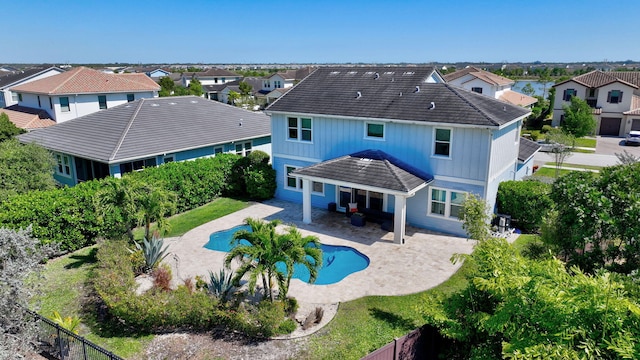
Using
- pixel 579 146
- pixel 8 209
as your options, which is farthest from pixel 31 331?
pixel 579 146

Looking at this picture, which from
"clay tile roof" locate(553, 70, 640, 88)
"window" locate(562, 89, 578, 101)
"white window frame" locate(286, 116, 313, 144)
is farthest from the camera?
"window" locate(562, 89, 578, 101)

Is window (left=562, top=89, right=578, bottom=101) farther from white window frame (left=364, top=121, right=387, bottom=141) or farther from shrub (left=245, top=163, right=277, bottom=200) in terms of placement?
shrub (left=245, top=163, right=277, bottom=200)

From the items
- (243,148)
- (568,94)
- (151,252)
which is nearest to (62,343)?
(151,252)

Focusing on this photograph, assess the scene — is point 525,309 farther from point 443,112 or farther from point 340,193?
point 340,193

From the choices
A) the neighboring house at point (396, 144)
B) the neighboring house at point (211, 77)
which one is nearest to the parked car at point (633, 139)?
the neighboring house at point (396, 144)

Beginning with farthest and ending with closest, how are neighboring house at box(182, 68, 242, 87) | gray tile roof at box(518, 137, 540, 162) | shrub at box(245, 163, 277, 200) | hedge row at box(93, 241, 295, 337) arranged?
1. neighboring house at box(182, 68, 242, 87)
2. shrub at box(245, 163, 277, 200)
3. gray tile roof at box(518, 137, 540, 162)
4. hedge row at box(93, 241, 295, 337)

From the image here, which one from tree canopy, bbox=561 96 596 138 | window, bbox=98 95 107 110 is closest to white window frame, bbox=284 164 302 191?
window, bbox=98 95 107 110
